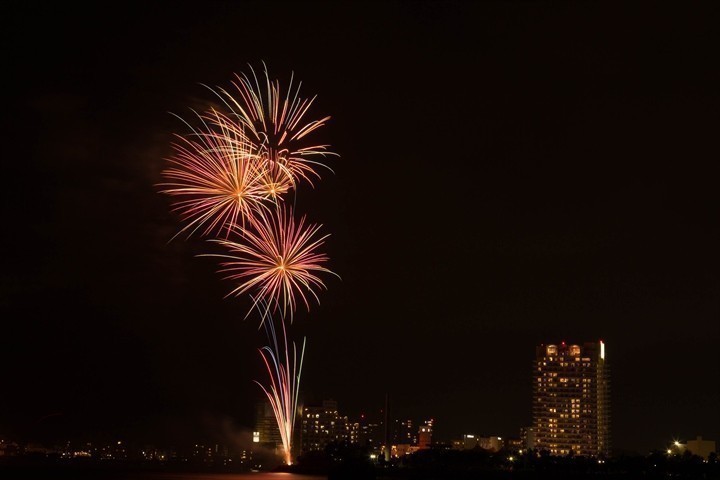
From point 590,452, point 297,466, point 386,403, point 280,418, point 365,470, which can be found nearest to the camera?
point 280,418

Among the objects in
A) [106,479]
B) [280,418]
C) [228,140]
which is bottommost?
[106,479]

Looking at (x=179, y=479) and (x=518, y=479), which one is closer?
→ (x=518, y=479)

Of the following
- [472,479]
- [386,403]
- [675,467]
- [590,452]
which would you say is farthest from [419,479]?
[590,452]

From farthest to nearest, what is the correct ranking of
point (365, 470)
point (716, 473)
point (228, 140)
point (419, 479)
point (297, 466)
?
point (297, 466) < point (716, 473) < point (419, 479) < point (365, 470) < point (228, 140)

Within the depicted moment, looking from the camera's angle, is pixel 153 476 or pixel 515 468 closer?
pixel 515 468

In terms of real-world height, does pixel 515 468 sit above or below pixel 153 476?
above

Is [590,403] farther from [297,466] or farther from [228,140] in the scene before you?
[228,140]

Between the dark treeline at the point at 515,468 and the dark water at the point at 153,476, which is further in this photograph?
the dark water at the point at 153,476

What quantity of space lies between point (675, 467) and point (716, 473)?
4961 millimetres

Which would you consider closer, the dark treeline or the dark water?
the dark treeline

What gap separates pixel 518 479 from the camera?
366ft

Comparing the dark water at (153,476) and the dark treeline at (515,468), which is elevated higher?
the dark treeline at (515,468)

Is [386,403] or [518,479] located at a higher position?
[386,403]

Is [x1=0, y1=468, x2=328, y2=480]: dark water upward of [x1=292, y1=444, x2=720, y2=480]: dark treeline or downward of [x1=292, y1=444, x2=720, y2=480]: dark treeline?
downward
